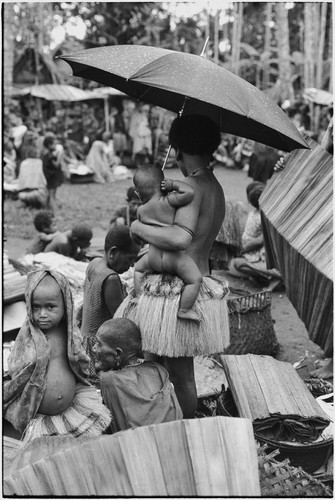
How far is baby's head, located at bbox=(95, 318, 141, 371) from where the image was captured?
3.54 metres

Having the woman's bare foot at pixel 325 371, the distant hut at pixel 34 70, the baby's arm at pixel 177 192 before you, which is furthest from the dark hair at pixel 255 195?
the distant hut at pixel 34 70

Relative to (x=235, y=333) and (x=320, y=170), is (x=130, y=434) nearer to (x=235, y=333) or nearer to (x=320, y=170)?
(x=320, y=170)

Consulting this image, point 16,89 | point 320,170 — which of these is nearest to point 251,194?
point 320,170

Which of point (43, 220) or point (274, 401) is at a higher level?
point (274, 401)

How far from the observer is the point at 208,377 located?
5.30 m

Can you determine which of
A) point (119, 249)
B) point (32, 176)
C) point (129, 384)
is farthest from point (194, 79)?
point (32, 176)

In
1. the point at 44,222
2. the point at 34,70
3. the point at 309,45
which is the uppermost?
the point at 44,222

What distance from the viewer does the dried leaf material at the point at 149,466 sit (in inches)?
107

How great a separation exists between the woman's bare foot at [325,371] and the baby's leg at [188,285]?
2173 mm

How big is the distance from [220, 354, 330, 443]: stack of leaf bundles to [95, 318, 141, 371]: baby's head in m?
1.04

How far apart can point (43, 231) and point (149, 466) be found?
579 cm

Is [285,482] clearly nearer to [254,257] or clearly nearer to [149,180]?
[149,180]

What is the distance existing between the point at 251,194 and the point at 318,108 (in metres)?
14.8

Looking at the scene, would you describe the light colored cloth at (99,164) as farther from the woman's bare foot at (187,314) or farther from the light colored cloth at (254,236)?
the woman's bare foot at (187,314)
